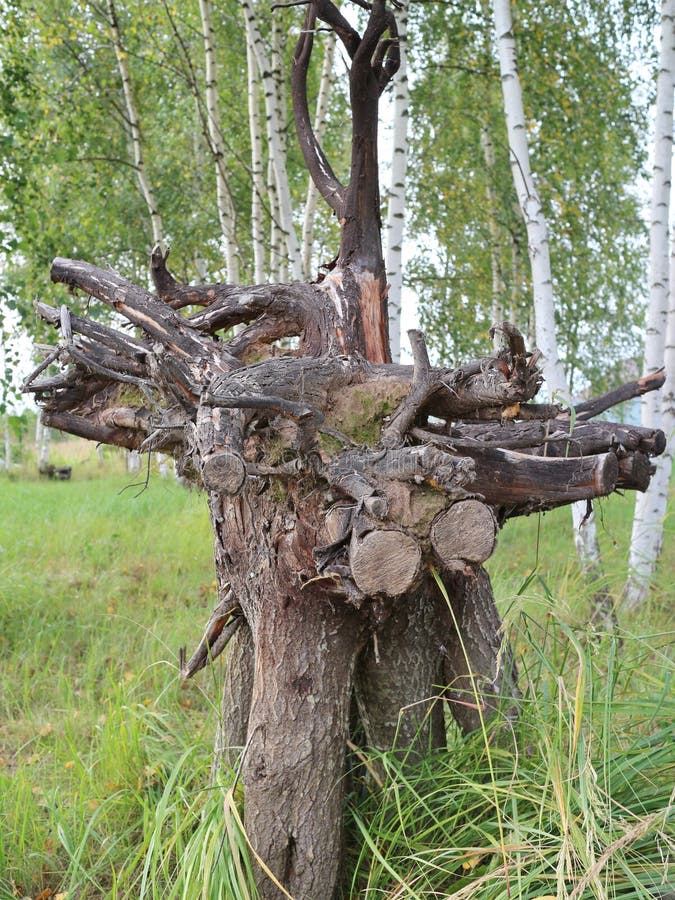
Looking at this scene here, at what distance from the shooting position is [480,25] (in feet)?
27.1

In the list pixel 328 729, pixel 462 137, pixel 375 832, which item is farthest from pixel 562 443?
pixel 462 137

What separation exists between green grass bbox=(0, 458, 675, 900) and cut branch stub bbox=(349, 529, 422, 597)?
0.33 m

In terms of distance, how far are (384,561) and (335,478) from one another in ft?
1.00

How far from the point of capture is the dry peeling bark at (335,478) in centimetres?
219

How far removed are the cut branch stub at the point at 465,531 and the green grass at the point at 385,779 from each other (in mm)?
185

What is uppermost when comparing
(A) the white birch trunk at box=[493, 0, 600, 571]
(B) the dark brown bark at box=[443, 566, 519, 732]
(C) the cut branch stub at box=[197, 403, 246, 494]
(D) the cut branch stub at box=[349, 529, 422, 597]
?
(A) the white birch trunk at box=[493, 0, 600, 571]

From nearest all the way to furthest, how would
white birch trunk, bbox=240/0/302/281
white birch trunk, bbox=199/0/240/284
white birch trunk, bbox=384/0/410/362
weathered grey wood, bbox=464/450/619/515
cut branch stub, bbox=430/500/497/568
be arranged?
cut branch stub, bbox=430/500/497/568 < weathered grey wood, bbox=464/450/619/515 < white birch trunk, bbox=384/0/410/362 < white birch trunk, bbox=240/0/302/281 < white birch trunk, bbox=199/0/240/284

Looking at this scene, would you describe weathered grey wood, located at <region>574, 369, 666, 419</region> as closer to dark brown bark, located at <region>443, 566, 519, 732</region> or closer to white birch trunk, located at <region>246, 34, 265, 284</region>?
dark brown bark, located at <region>443, 566, 519, 732</region>

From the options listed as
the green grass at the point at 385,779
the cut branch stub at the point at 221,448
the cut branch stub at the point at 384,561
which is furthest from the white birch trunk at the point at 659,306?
the cut branch stub at the point at 221,448

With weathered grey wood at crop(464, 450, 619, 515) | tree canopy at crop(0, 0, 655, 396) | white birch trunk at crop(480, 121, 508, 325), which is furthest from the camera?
white birch trunk at crop(480, 121, 508, 325)

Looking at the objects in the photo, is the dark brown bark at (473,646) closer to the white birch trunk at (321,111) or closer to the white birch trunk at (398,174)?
the white birch trunk at (398,174)

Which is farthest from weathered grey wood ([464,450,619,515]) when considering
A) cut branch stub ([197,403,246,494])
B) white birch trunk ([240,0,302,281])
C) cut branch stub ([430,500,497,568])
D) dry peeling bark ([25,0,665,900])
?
white birch trunk ([240,0,302,281])

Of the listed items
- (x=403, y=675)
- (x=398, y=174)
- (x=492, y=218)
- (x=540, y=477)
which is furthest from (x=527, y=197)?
(x=492, y=218)

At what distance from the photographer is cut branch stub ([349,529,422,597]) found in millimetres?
2105
